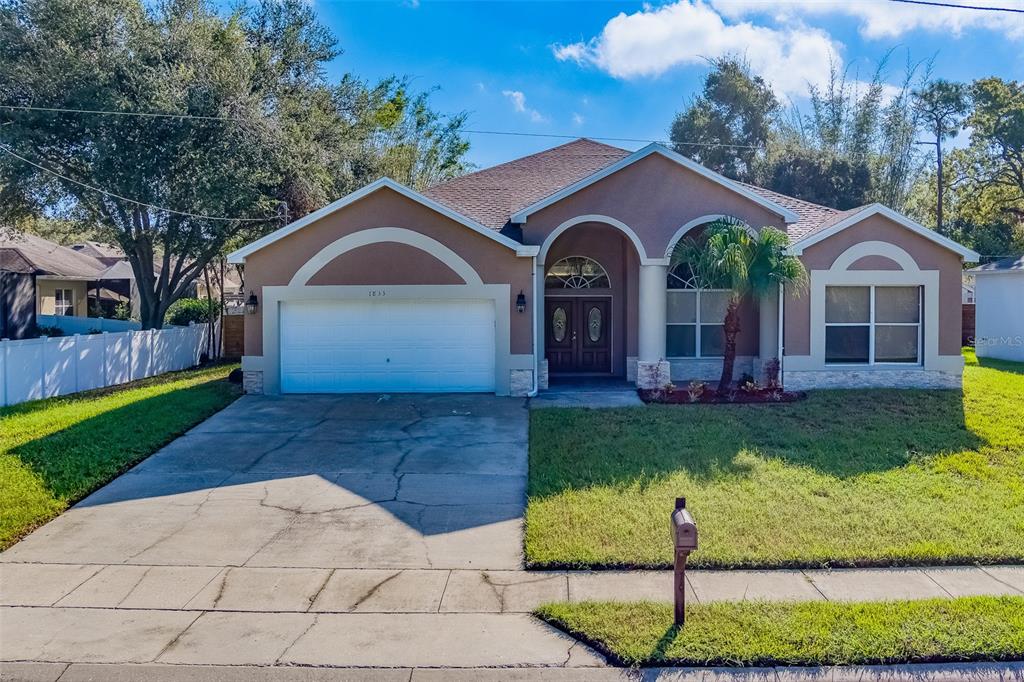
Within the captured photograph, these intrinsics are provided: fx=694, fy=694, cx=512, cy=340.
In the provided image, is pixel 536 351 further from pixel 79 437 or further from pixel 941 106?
pixel 941 106

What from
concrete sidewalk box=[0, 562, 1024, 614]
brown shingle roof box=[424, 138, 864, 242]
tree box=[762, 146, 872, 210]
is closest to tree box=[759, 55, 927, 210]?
tree box=[762, 146, 872, 210]

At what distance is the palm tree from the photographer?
1325cm

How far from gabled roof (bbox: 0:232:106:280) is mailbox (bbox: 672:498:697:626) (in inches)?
882

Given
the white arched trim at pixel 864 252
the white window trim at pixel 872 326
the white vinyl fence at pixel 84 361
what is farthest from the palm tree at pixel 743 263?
the white vinyl fence at pixel 84 361

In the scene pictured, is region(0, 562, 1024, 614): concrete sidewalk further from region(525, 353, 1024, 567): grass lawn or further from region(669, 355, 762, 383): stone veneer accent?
region(669, 355, 762, 383): stone veneer accent

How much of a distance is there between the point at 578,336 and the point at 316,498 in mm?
9834

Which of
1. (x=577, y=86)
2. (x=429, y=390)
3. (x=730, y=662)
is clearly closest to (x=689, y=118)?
(x=577, y=86)

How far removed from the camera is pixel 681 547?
5.20 m

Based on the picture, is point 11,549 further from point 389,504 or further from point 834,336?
point 834,336

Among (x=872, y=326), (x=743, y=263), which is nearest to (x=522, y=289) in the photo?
(x=743, y=263)

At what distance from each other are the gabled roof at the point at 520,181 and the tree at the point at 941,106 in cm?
2197

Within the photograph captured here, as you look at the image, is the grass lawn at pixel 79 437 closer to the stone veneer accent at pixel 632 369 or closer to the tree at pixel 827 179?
the stone veneer accent at pixel 632 369

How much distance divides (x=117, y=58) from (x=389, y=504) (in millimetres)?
14302

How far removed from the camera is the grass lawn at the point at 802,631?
490 cm
